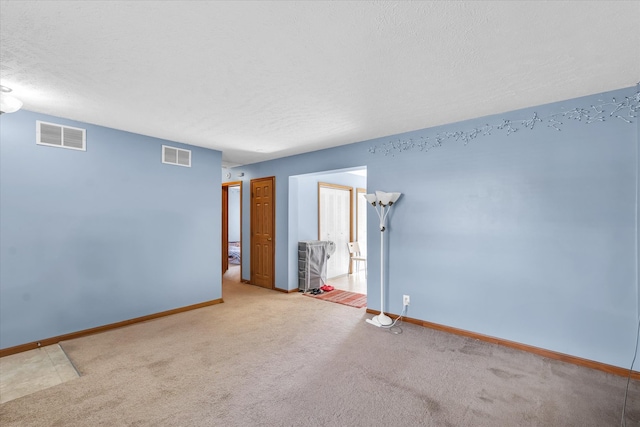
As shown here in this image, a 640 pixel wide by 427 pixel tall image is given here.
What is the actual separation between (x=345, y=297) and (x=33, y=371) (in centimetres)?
379

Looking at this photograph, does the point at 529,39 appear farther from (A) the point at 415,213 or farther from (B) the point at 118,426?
(B) the point at 118,426

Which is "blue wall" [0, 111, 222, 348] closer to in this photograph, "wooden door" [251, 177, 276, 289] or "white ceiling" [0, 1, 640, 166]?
"white ceiling" [0, 1, 640, 166]

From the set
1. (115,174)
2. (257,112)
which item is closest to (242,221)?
(115,174)

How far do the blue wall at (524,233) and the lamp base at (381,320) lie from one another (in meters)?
0.24

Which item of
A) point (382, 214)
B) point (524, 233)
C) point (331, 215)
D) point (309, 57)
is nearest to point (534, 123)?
point (524, 233)

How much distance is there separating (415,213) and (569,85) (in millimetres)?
1877

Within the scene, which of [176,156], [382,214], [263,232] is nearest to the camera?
[382,214]

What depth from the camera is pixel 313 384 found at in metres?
2.44

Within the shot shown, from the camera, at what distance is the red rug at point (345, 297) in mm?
4672

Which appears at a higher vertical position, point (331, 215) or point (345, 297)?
point (331, 215)

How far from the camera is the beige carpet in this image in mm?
2051

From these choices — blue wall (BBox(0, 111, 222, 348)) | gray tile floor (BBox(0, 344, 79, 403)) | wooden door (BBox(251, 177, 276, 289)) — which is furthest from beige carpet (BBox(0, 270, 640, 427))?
wooden door (BBox(251, 177, 276, 289))

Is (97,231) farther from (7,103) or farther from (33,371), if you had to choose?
(7,103)

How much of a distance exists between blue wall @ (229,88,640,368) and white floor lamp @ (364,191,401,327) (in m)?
0.15
